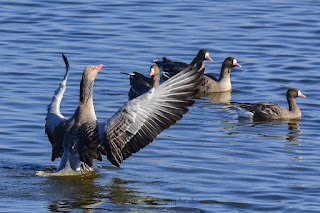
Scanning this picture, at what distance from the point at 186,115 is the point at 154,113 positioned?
4.86m

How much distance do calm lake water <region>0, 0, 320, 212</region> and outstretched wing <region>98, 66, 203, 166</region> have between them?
0.73 metres

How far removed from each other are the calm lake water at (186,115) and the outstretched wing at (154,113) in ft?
2.40

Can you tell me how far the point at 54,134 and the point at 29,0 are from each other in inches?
666

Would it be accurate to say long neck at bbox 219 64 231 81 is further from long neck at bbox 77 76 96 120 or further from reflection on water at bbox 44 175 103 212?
long neck at bbox 77 76 96 120

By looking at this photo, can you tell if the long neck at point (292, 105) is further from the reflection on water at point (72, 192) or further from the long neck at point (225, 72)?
the reflection on water at point (72, 192)

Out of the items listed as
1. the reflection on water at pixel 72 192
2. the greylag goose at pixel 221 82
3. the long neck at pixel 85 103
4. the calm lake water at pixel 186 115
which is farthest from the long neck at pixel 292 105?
the long neck at pixel 85 103

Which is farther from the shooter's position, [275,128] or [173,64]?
[173,64]

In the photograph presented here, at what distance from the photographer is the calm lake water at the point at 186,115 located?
10.1 metres

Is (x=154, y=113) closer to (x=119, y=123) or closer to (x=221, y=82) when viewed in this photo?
(x=119, y=123)

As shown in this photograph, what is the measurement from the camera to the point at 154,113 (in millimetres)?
10180

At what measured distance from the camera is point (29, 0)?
26969 mm

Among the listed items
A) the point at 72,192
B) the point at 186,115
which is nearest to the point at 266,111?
the point at 186,115

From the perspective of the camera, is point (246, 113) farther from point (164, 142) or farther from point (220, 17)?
point (220, 17)

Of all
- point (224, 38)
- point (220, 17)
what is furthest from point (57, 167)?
point (220, 17)
